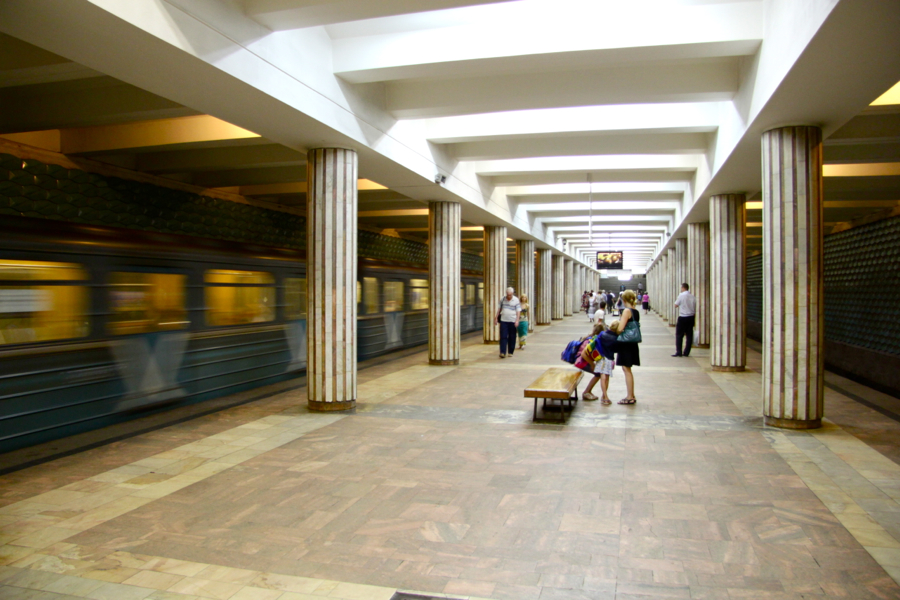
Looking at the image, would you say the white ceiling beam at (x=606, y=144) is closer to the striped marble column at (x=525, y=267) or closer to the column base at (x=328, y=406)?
the column base at (x=328, y=406)

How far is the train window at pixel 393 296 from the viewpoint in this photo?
1432 centimetres

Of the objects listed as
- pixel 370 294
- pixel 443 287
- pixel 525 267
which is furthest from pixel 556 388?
pixel 525 267

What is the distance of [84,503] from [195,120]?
551 centimetres

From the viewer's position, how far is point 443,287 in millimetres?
12703

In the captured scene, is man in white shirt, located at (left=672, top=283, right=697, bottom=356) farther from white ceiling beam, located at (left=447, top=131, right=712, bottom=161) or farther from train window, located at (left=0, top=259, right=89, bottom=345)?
train window, located at (left=0, top=259, right=89, bottom=345)

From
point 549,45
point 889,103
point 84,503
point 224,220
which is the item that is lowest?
point 84,503

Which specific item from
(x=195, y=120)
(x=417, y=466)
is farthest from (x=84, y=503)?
(x=195, y=120)

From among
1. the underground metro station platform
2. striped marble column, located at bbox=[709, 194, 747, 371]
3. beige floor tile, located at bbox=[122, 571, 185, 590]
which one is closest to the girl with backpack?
the underground metro station platform

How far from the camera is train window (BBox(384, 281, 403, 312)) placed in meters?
14.3

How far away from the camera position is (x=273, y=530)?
4008 millimetres

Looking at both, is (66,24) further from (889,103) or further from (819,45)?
(889,103)

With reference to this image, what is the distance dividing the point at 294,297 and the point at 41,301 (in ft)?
15.6

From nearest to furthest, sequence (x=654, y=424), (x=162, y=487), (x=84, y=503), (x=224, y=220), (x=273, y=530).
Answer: (x=273, y=530)
(x=84, y=503)
(x=162, y=487)
(x=654, y=424)
(x=224, y=220)

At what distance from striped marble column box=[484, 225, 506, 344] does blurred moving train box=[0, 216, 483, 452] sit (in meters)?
7.15
